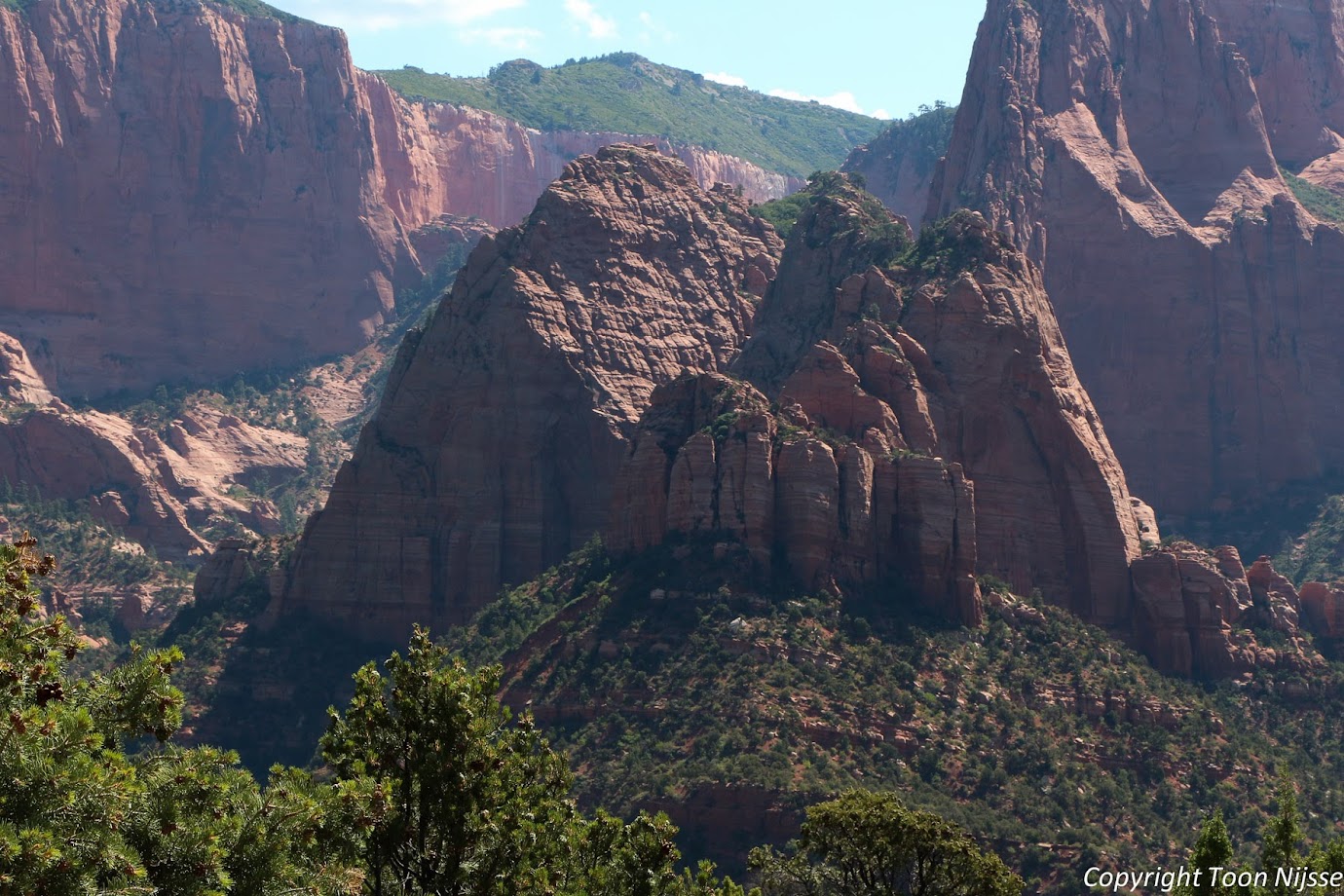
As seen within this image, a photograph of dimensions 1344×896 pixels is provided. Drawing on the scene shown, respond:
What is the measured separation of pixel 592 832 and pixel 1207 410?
10714cm

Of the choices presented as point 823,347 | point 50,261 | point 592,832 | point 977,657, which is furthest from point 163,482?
point 592,832

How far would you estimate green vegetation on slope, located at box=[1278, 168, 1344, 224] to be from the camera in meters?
162

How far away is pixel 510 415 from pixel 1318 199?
7309cm

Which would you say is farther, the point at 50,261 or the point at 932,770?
the point at 50,261

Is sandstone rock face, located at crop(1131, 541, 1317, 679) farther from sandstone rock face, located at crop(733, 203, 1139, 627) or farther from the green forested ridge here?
the green forested ridge

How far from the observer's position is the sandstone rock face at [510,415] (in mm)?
120750

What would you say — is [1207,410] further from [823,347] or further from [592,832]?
[592,832]

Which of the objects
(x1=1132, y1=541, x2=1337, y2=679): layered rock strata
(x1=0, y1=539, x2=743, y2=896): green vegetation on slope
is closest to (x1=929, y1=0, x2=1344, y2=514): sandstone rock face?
(x1=1132, y1=541, x2=1337, y2=679): layered rock strata

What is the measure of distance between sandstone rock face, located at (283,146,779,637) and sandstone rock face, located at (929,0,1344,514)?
95.7ft

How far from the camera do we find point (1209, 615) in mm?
104750

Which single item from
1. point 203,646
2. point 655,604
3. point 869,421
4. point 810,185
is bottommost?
point 203,646

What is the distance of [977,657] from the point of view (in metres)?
97.2

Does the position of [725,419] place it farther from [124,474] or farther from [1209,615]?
[124,474]

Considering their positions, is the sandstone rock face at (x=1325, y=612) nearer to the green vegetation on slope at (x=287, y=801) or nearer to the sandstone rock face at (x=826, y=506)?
the sandstone rock face at (x=826, y=506)
